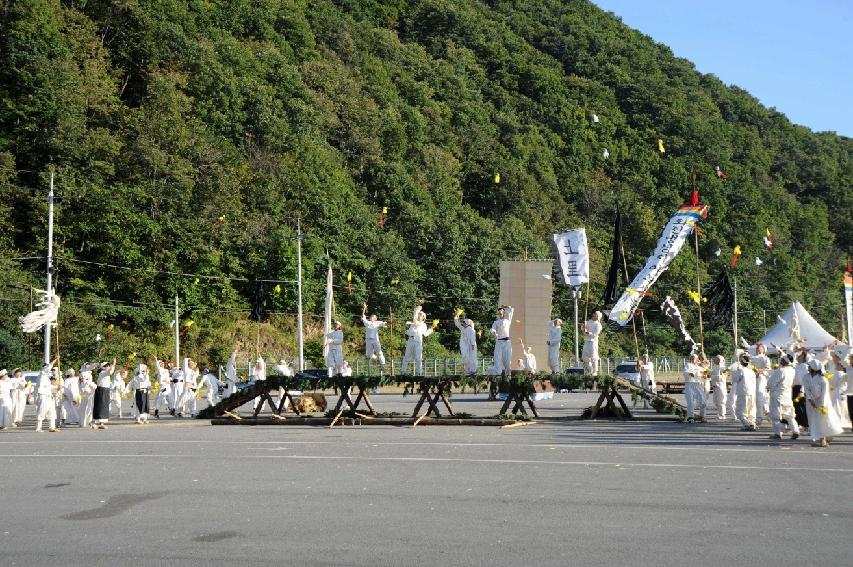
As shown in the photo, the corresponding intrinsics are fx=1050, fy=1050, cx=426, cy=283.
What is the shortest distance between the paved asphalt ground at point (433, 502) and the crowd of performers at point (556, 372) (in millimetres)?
1012

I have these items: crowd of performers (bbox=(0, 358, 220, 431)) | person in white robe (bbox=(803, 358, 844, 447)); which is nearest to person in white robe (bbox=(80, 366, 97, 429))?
crowd of performers (bbox=(0, 358, 220, 431))

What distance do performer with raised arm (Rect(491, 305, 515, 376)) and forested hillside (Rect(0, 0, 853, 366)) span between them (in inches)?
1108

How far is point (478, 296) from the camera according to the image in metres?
77.4

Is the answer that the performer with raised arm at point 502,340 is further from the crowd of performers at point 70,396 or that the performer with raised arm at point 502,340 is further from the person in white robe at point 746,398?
the crowd of performers at point 70,396

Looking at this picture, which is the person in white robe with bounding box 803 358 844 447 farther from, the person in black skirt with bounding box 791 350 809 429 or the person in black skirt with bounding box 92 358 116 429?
the person in black skirt with bounding box 92 358 116 429

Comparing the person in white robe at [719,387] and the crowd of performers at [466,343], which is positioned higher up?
the crowd of performers at [466,343]

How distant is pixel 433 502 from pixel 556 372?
16988 millimetres

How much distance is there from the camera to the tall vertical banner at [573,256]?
38.8 m

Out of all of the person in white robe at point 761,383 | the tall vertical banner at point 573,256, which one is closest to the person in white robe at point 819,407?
the person in white robe at point 761,383

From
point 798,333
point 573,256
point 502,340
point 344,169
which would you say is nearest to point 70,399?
point 502,340

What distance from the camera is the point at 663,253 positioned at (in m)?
45.2

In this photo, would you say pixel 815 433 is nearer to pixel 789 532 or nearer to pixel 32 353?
pixel 789 532

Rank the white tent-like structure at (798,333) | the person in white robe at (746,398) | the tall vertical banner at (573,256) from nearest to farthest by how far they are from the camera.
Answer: the person in white robe at (746,398) < the white tent-like structure at (798,333) < the tall vertical banner at (573,256)

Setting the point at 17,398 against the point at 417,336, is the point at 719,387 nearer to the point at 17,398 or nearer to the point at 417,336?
the point at 417,336
